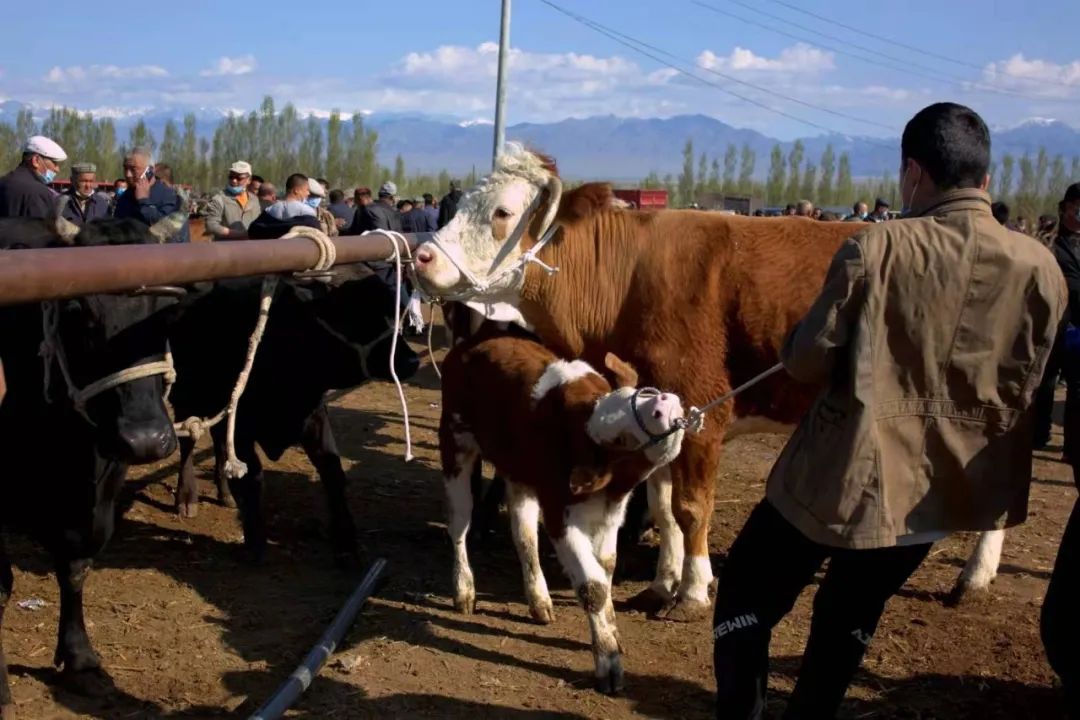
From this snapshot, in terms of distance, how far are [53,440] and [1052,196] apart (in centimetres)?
8086

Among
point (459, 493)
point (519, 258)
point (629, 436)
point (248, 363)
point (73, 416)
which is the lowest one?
point (459, 493)

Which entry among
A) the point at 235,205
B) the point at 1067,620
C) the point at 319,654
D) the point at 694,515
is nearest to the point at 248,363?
the point at 319,654

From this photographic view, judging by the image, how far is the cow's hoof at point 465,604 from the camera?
18.6ft

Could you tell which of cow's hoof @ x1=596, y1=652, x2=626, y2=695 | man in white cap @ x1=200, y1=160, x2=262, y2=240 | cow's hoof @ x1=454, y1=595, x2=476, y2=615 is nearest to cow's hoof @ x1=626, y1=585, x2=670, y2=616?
cow's hoof @ x1=454, y1=595, x2=476, y2=615

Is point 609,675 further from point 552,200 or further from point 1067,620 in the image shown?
point 552,200

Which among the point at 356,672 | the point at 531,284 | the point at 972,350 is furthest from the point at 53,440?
the point at 972,350

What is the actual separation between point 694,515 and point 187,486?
374 centimetres

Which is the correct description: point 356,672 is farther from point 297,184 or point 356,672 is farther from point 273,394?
point 297,184

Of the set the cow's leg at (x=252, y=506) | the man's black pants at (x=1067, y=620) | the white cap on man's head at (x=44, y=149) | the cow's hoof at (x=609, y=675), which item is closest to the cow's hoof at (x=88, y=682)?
the cow's leg at (x=252, y=506)

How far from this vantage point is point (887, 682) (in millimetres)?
4859

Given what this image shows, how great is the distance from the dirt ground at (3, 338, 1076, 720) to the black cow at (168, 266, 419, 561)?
2.21 feet

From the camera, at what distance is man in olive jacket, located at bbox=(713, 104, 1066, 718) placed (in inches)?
122

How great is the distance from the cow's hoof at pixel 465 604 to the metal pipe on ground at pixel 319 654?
0.48 meters

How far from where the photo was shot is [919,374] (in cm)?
319
